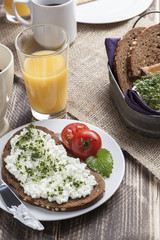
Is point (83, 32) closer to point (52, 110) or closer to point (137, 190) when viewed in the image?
point (52, 110)

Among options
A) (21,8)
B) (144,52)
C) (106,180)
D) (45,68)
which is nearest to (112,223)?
(106,180)

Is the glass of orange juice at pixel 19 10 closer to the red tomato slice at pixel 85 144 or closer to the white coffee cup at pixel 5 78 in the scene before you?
the white coffee cup at pixel 5 78

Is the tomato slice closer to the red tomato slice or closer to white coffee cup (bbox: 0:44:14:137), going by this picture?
the red tomato slice

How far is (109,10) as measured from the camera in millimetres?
2461

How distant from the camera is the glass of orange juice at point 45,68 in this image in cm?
158

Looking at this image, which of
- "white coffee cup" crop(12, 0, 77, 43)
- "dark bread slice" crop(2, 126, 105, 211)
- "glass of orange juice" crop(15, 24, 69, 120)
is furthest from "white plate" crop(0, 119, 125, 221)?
"white coffee cup" crop(12, 0, 77, 43)

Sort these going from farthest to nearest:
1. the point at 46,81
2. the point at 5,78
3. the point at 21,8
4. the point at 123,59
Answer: the point at 21,8, the point at 123,59, the point at 46,81, the point at 5,78

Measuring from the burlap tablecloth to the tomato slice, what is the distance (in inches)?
8.4

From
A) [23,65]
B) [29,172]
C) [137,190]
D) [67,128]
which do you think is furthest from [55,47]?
[137,190]

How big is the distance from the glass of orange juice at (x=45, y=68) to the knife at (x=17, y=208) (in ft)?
1.68

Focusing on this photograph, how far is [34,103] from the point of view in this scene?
68.0 inches

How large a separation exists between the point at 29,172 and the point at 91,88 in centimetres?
80

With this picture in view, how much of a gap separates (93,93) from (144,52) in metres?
0.39

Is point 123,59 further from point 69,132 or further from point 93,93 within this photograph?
point 69,132
